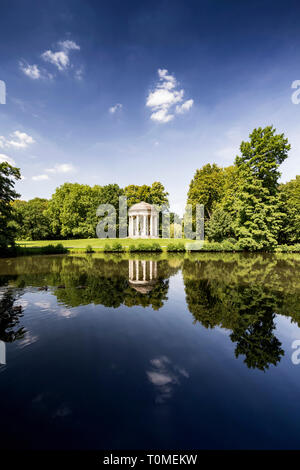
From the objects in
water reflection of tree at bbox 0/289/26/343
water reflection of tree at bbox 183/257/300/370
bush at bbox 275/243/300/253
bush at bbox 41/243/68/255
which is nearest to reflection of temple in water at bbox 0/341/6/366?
water reflection of tree at bbox 0/289/26/343

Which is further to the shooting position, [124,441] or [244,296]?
[244,296]

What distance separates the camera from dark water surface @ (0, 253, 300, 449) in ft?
9.15

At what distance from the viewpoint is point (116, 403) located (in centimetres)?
327

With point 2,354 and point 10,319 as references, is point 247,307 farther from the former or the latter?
point 10,319

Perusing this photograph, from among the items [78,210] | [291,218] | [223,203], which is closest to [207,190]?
[223,203]

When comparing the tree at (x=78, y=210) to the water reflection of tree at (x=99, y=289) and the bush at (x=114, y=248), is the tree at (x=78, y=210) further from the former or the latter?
the water reflection of tree at (x=99, y=289)

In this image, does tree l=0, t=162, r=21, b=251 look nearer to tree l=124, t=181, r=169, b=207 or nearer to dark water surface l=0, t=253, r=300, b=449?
dark water surface l=0, t=253, r=300, b=449

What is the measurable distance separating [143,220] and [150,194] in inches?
643

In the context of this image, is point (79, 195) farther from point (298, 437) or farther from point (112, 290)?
point (298, 437)

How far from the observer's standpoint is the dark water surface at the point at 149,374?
9.15 feet

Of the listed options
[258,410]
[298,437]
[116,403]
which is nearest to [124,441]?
[116,403]

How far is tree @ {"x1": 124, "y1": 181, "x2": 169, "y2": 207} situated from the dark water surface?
1978 inches

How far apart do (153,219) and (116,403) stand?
41.0m

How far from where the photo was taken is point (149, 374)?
3.97m
